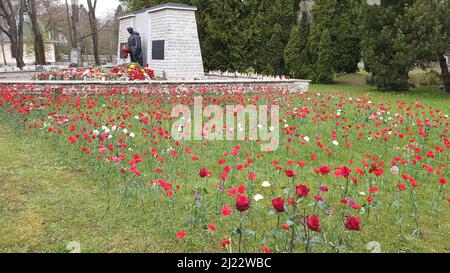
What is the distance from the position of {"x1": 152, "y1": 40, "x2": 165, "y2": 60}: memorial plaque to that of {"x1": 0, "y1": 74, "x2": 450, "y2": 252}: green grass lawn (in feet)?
38.6

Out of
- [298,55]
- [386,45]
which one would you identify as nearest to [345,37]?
[298,55]

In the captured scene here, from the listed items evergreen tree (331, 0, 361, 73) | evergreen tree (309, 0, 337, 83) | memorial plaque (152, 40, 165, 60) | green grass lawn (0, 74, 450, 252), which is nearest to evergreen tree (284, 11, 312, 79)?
evergreen tree (309, 0, 337, 83)

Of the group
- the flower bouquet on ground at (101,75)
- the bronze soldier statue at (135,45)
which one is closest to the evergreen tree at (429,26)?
the flower bouquet on ground at (101,75)

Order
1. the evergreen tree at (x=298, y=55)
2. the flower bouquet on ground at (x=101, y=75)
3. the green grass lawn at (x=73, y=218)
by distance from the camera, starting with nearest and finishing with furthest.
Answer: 1. the green grass lawn at (x=73, y=218)
2. the flower bouquet on ground at (x=101, y=75)
3. the evergreen tree at (x=298, y=55)

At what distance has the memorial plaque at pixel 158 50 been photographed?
667 inches

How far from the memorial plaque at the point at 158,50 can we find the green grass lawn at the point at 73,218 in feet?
38.6

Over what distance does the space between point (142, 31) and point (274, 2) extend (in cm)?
744

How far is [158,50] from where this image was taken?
1728cm

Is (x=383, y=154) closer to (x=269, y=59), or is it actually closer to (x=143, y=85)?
(x=143, y=85)

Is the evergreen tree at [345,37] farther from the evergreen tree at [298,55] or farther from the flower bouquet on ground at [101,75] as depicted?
the flower bouquet on ground at [101,75]

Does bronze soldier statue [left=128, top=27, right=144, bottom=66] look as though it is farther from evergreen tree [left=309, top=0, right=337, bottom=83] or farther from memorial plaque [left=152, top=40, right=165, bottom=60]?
evergreen tree [left=309, top=0, right=337, bottom=83]

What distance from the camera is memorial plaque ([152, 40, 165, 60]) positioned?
17.0 meters

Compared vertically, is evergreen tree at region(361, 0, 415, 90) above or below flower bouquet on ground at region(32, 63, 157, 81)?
above
